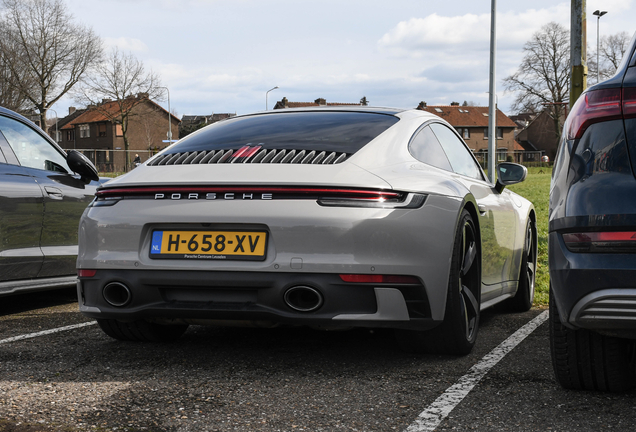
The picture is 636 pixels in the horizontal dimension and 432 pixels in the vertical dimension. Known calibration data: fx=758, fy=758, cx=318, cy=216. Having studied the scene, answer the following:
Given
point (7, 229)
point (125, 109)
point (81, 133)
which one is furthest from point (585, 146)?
point (81, 133)

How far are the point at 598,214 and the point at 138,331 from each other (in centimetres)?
268

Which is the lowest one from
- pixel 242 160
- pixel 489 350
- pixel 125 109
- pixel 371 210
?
pixel 489 350

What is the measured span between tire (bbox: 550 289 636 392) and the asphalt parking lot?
8 centimetres

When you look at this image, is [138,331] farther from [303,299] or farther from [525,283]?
[525,283]

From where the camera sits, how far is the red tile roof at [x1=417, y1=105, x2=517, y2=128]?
3981 inches

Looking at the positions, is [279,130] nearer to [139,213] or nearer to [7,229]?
[139,213]

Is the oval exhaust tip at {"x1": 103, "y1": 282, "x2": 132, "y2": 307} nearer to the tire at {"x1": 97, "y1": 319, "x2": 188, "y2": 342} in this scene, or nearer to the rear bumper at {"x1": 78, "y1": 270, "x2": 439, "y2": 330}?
the rear bumper at {"x1": 78, "y1": 270, "x2": 439, "y2": 330}

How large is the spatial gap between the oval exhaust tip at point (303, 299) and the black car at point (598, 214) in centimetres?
104

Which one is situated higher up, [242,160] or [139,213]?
[242,160]

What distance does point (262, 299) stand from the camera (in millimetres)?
3516

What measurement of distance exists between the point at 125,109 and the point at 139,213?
6289 cm

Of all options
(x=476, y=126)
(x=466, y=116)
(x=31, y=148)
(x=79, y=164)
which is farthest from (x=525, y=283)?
(x=466, y=116)

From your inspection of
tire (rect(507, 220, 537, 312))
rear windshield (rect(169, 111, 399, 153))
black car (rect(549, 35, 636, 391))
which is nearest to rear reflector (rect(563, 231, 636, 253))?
black car (rect(549, 35, 636, 391))

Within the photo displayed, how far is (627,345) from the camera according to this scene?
3.32 m
